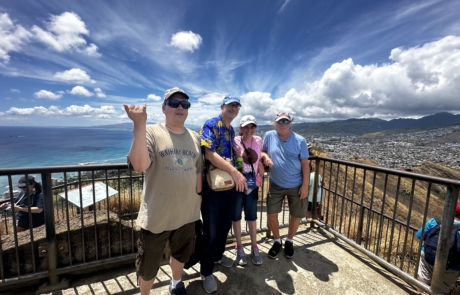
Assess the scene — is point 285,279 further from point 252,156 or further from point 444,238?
point 444,238

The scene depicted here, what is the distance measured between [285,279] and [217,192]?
1446 millimetres

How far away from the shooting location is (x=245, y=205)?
291 centimetres

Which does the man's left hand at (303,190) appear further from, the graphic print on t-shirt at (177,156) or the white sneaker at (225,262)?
the graphic print on t-shirt at (177,156)

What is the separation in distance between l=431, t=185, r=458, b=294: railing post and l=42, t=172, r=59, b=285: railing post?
4.00m

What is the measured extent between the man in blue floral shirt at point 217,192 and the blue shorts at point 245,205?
→ 176mm

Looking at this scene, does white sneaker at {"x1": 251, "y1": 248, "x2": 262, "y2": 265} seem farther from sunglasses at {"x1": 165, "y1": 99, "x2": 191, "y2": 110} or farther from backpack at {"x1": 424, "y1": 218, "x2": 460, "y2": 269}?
sunglasses at {"x1": 165, "y1": 99, "x2": 191, "y2": 110}

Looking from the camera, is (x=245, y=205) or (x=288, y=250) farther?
(x=288, y=250)

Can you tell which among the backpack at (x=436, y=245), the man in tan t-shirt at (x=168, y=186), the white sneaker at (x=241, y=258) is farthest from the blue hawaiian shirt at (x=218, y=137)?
the backpack at (x=436, y=245)

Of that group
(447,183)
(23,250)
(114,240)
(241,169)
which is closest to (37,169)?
(23,250)

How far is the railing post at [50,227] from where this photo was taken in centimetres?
224

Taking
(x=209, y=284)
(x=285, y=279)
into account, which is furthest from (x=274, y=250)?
(x=209, y=284)

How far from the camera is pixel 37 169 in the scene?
215 cm

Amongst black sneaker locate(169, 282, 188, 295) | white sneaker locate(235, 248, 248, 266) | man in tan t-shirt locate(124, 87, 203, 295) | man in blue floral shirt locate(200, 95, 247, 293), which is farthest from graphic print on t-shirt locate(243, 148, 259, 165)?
black sneaker locate(169, 282, 188, 295)

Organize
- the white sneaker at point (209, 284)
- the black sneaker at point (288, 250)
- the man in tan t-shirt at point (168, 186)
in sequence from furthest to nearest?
the black sneaker at point (288, 250) < the white sneaker at point (209, 284) < the man in tan t-shirt at point (168, 186)
